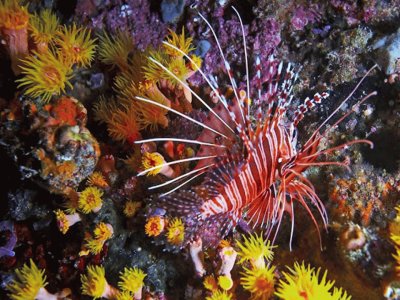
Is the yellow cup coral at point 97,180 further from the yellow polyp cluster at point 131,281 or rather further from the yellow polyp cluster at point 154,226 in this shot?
the yellow polyp cluster at point 131,281

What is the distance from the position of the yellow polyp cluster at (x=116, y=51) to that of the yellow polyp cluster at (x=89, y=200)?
1.35 meters

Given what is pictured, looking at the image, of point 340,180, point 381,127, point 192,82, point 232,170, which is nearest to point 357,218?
point 340,180

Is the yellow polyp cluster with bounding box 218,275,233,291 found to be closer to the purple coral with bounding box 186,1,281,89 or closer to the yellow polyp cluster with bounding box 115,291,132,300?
the yellow polyp cluster with bounding box 115,291,132,300

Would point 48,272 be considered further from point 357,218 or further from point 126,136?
point 357,218

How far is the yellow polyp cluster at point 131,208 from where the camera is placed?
3006 millimetres

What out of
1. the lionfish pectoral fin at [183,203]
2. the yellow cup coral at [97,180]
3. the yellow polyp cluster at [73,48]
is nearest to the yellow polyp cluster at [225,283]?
the lionfish pectoral fin at [183,203]

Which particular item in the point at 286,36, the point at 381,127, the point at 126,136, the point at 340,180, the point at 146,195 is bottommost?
the point at 146,195

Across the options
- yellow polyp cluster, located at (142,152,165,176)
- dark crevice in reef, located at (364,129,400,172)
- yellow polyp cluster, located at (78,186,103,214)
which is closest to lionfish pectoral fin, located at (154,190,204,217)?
yellow polyp cluster, located at (142,152,165,176)

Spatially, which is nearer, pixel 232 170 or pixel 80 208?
pixel 232 170

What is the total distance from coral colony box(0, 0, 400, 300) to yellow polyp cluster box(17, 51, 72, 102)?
0.02 metres

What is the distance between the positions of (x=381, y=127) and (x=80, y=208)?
2.85m

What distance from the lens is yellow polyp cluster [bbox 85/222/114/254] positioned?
2852mm

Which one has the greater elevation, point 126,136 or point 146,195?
point 126,136

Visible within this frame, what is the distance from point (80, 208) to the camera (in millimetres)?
2953
